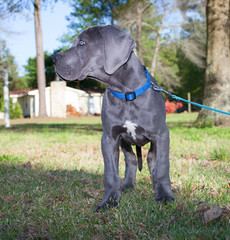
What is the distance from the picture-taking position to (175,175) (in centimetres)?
391

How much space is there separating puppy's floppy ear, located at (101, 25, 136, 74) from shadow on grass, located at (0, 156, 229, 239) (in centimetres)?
120

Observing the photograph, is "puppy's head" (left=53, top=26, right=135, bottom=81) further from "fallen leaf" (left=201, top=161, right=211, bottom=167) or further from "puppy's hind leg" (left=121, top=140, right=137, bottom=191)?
"fallen leaf" (left=201, top=161, right=211, bottom=167)

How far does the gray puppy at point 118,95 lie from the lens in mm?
2627

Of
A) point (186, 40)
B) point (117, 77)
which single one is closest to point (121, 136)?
point (117, 77)

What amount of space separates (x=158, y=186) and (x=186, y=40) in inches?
1262

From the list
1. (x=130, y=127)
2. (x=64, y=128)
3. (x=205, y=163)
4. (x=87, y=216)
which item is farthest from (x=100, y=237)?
(x=64, y=128)

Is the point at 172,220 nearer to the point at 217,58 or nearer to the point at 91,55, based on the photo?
the point at 91,55

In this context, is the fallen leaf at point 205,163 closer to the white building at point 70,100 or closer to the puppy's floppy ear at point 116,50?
the puppy's floppy ear at point 116,50

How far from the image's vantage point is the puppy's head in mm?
2609

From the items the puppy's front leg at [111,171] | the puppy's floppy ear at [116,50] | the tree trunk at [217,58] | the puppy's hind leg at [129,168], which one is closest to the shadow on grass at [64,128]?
the tree trunk at [217,58]

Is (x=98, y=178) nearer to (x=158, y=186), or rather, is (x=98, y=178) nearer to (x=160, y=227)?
(x=158, y=186)

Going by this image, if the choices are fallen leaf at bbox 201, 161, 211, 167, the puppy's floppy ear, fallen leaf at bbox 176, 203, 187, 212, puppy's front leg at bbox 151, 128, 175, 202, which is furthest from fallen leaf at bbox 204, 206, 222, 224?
fallen leaf at bbox 201, 161, 211, 167

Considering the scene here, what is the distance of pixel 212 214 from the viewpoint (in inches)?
92.2

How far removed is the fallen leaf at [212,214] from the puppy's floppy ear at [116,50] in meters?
1.34
